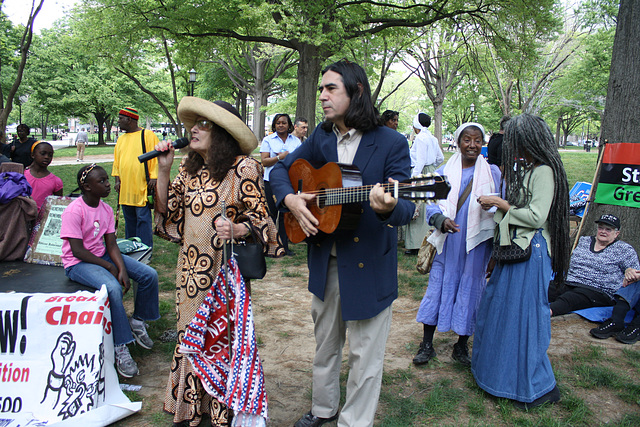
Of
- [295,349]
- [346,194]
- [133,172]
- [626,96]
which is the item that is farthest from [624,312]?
[133,172]

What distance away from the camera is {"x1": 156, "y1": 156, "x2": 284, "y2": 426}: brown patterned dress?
2.98 metres

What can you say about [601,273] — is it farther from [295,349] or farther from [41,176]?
[41,176]

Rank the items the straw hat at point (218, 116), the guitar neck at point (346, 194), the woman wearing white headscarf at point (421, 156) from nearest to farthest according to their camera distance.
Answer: the guitar neck at point (346, 194) → the straw hat at point (218, 116) → the woman wearing white headscarf at point (421, 156)

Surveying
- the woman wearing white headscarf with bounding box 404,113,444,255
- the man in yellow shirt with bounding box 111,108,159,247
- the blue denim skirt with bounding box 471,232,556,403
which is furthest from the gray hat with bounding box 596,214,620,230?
the man in yellow shirt with bounding box 111,108,159,247

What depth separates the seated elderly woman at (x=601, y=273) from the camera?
5047 millimetres

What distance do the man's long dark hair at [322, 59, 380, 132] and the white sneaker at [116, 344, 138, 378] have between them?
8.64 ft

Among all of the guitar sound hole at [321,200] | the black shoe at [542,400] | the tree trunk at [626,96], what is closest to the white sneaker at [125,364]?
the guitar sound hole at [321,200]

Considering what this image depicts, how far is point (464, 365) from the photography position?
4121mm

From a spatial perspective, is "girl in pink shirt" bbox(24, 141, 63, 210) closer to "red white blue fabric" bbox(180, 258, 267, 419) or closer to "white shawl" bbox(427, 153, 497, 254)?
"red white blue fabric" bbox(180, 258, 267, 419)

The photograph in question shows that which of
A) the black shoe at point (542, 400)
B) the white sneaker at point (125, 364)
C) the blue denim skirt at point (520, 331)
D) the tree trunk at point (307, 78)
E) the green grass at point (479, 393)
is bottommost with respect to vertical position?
the green grass at point (479, 393)

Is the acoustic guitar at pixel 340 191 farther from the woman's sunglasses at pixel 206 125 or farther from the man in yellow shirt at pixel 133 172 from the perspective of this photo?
the man in yellow shirt at pixel 133 172

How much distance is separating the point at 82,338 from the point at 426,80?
25.5 m

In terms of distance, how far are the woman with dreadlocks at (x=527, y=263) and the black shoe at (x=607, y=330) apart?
1.68m

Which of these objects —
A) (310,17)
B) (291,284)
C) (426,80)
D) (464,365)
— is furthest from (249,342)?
(426,80)
